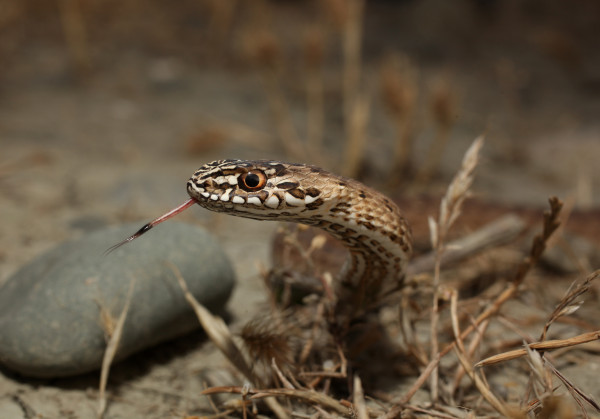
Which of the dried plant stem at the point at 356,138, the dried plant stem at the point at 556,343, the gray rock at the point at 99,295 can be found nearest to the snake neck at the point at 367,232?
the dried plant stem at the point at 556,343

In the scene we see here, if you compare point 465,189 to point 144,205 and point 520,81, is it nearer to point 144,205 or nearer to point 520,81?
point 144,205

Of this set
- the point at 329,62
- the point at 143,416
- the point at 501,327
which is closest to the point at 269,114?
the point at 329,62

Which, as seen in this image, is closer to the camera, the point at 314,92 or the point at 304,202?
the point at 304,202

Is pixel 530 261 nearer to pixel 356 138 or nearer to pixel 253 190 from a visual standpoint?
pixel 253 190

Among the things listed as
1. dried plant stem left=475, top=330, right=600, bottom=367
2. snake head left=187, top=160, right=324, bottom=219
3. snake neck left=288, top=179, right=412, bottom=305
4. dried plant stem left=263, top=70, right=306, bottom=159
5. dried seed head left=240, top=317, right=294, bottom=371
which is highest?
snake head left=187, top=160, right=324, bottom=219

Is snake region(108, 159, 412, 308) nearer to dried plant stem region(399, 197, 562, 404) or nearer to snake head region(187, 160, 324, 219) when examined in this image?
snake head region(187, 160, 324, 219)

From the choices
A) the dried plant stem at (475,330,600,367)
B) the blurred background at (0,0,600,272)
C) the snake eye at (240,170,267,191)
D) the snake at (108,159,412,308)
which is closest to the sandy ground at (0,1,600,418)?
the blurred background at (0,0,600,272)

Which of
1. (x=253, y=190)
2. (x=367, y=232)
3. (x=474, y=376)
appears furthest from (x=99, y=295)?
(x=474, y=376)
